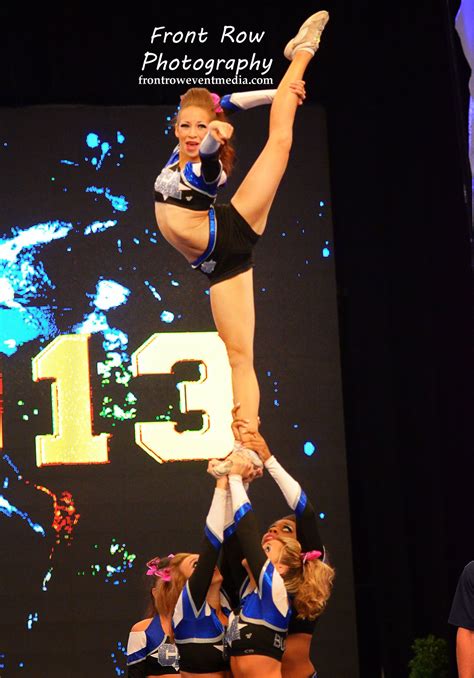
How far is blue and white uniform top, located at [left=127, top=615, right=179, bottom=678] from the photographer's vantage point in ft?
13.4

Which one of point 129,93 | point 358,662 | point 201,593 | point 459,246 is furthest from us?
point 129,93

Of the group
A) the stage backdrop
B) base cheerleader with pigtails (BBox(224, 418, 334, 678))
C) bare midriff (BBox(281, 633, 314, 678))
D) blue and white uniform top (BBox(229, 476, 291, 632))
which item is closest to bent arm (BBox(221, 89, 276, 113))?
base cheerleader with pigtails (BBox(224, 418, 334, 678))

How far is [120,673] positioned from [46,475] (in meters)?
1.14

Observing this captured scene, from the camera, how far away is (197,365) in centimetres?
577

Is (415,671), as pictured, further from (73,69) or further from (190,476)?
(73,69)

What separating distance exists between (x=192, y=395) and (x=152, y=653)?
1878 millimetres

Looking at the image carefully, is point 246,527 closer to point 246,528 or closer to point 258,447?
A: point 246,528

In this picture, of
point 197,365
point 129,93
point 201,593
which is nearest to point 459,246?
point 197,365

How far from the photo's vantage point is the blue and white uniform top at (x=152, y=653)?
A: 13.4 feet

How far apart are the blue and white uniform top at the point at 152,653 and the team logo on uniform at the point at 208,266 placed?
1444 millimetres

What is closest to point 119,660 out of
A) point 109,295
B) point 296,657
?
point 296,657

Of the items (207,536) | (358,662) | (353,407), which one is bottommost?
(358,662)

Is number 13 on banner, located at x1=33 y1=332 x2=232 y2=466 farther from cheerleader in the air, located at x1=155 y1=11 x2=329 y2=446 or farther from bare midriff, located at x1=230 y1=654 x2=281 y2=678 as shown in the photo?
bare midriff, located at x1=230 y1=654 x2=281 y2=678

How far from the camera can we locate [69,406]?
222 inches
